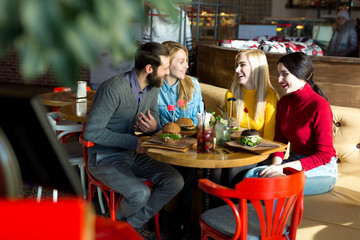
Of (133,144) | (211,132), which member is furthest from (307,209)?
(133,144)

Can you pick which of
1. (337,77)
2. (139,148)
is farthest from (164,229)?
(337,77)

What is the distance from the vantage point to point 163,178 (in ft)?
8.21

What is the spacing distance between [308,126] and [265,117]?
38cm

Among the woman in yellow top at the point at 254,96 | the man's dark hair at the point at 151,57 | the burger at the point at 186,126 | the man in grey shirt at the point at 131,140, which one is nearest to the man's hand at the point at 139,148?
the man in grey shirt at the point at 131,140

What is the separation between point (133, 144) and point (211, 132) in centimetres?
52

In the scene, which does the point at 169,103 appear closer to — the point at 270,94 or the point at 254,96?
the point at 254,96

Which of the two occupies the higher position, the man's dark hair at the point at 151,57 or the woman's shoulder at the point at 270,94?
the man's dark hair at the point at 151,57

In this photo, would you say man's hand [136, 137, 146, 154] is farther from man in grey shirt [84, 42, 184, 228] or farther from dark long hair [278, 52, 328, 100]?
dark long hair [278, 52, 328, 100]

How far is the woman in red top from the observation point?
2359 millimetres

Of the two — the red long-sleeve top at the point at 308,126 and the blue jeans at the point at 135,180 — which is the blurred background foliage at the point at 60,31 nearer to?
the blue jeans at the point at 135,180

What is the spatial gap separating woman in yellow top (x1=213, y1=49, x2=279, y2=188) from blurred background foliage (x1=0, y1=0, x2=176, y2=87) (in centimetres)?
224

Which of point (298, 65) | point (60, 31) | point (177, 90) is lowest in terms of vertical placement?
point (177, 90)

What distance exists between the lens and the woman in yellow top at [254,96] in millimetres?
2773

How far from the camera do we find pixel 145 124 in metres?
2.52
